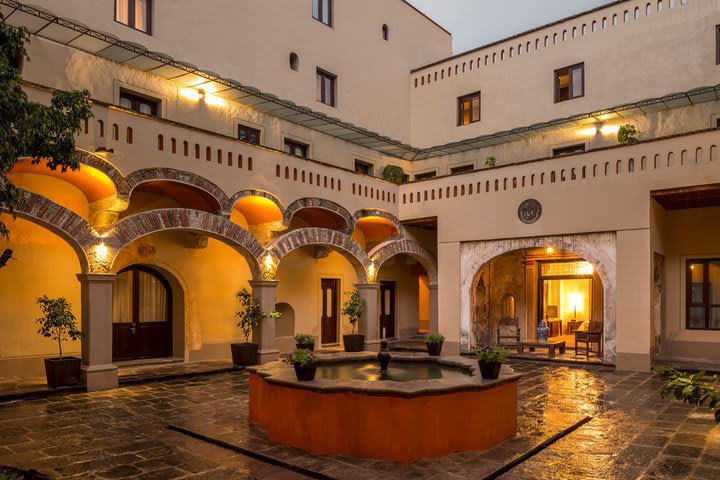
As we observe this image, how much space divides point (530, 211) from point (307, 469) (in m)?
10.5

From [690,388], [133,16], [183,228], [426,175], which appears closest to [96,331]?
[183,228]

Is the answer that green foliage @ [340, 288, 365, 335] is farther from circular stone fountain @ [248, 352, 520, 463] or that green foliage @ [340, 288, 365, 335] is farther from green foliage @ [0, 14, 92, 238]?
green foliage @ [0, 14, 92, 238]

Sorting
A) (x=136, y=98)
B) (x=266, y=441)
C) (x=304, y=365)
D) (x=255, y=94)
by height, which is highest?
(x=255, y=94)

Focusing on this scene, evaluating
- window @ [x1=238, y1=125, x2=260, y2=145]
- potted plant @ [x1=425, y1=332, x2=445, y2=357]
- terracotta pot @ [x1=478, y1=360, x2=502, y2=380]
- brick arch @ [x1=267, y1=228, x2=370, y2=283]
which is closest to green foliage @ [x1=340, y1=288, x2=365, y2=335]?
brick arch @ [x1=267, y1=228, x2=370, y2=283]

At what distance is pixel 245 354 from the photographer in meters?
13.2

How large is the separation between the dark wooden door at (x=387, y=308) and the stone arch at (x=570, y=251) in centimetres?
456

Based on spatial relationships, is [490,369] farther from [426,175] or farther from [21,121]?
[426,175]

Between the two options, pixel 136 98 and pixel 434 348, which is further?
pixel 136 98

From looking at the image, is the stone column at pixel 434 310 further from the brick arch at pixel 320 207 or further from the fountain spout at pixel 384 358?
the fountain spout at pixel 384 358

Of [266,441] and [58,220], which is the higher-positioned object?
[58,220]

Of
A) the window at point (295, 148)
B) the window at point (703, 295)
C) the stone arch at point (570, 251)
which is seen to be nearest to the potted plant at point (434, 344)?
the stone arch at point (570, 251)

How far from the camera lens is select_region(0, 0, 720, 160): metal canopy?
10.8m

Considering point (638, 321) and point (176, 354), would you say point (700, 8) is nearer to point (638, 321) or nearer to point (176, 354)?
point (638, 321)

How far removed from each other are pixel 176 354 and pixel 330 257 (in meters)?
5.63
